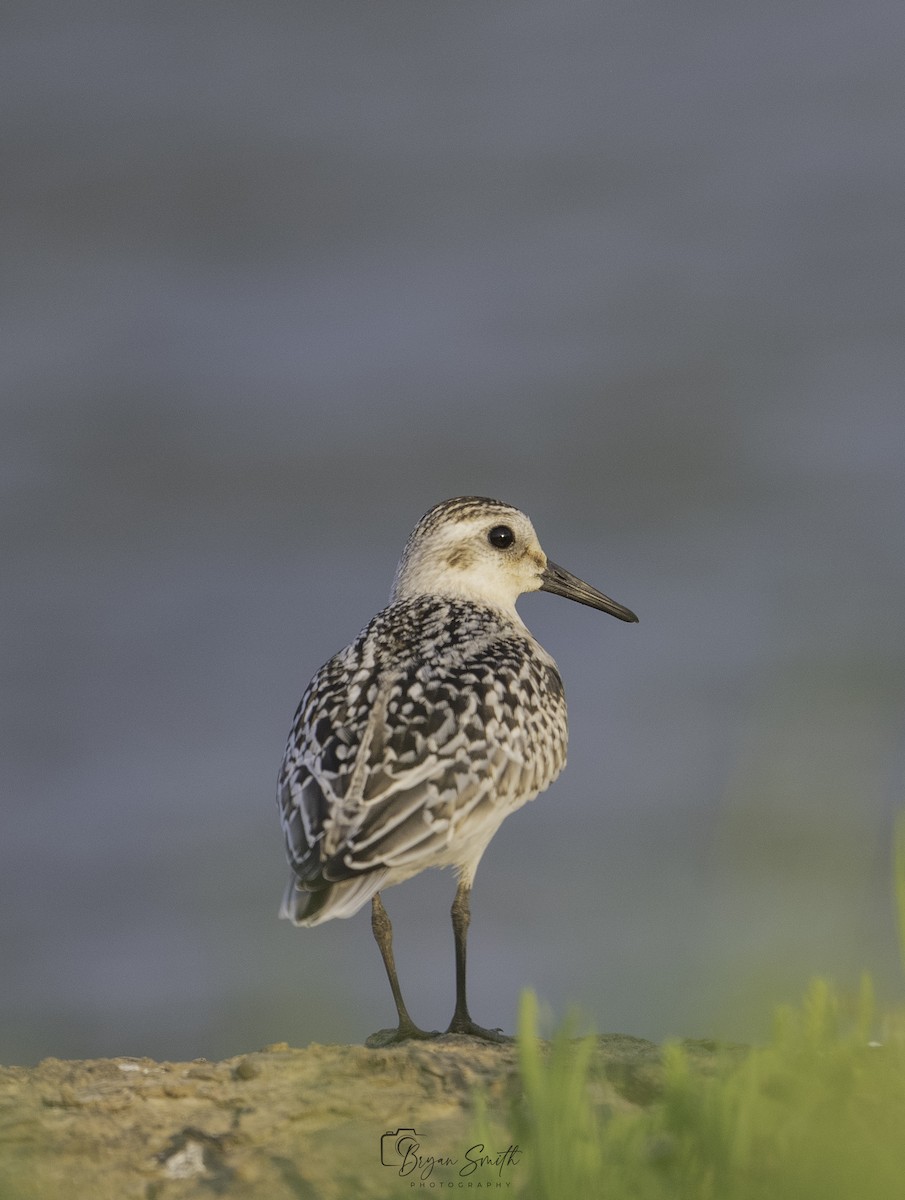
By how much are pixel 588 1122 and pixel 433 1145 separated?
0.83m

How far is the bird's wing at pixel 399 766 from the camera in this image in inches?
233

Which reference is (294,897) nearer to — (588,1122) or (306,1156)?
(306,1156)

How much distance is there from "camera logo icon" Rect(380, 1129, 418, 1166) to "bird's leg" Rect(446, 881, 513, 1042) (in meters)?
2.25

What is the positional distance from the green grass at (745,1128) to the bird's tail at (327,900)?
2518 mm

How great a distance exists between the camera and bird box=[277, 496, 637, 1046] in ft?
19.4

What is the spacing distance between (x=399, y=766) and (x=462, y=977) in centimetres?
106

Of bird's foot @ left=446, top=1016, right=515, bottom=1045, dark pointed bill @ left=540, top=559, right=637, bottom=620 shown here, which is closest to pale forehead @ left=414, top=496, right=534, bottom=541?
dark pointed bill @ left=540, top=559, right=637, bottom=620

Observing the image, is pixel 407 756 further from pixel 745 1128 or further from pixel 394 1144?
pixel 745 1128

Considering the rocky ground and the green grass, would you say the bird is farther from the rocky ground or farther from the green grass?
the green grass

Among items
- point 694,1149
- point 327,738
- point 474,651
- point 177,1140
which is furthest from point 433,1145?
point 474,651

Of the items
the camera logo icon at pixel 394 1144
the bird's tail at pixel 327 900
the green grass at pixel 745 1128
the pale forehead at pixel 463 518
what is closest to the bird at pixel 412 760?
the bird's tail at pixel 327 900

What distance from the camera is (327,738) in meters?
6.35

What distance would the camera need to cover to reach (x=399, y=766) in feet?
20.2

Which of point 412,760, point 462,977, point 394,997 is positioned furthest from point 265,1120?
point 462,977
